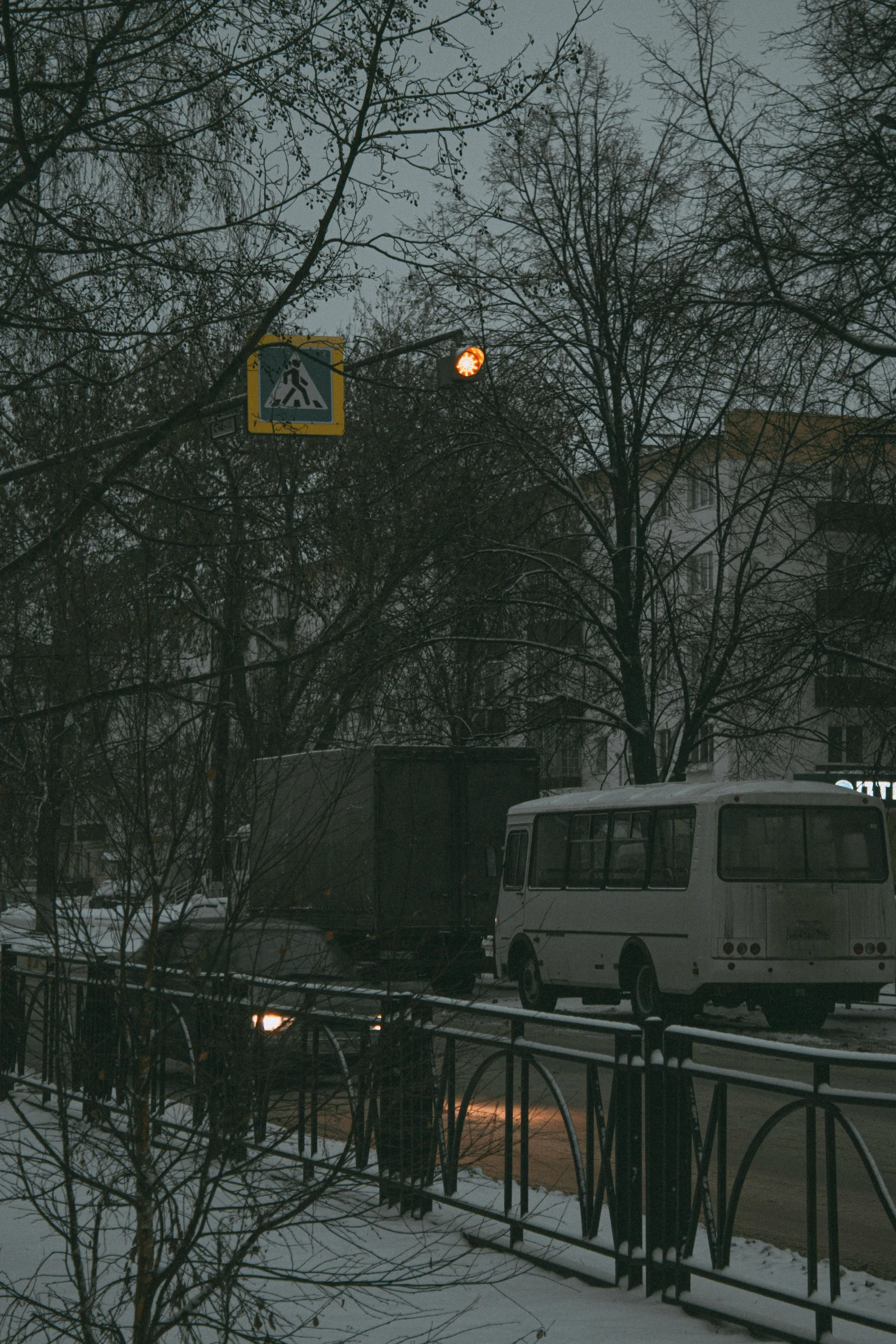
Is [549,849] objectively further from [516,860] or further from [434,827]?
[434,827]

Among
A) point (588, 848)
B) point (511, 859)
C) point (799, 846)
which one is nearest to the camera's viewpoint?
point (799, 846)

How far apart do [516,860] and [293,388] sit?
Result: 50.9ft

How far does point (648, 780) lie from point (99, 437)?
55.1 feet

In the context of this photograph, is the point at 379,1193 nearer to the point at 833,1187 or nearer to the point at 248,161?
the point at 833,1187

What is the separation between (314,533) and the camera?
956 cm

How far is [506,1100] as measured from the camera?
7.16 m

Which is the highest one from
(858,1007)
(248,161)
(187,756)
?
(248,161)

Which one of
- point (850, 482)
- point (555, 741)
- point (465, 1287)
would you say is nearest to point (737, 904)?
point (850, 482)

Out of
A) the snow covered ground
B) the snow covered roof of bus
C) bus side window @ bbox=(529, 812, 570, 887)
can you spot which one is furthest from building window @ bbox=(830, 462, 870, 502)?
the snow covered ground

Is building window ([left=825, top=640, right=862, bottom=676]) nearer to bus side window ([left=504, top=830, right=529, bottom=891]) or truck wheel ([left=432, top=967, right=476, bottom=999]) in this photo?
Answer: bus side window ([left=504, top=830, right=529, bottom=891])

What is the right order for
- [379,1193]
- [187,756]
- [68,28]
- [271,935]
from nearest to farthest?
1. [187,756]
2. [271,935]
3. [379,1193]
4. [68,28]

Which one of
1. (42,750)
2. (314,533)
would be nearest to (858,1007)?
(314,533)

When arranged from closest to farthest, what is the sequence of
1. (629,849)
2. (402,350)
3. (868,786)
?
(402,350), (629,849), (868,786)

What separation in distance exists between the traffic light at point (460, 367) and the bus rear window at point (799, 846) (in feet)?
32.7
